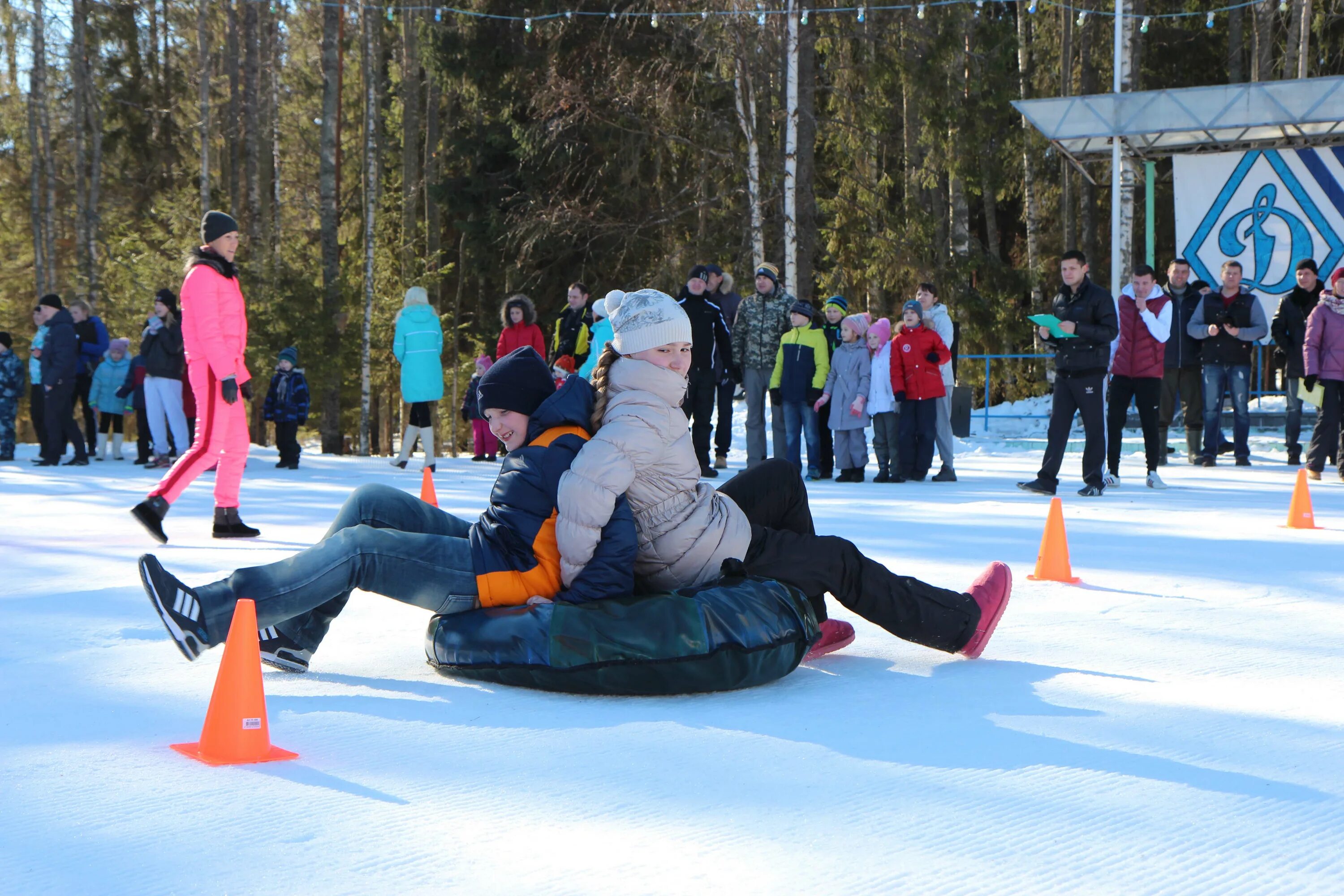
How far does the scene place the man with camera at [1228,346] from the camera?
13305 mm

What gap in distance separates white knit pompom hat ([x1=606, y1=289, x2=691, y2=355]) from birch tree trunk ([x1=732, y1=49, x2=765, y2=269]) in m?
16.3

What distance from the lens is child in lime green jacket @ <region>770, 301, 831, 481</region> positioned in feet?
40.2

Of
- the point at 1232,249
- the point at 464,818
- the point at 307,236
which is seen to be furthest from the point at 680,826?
the point at 307,236

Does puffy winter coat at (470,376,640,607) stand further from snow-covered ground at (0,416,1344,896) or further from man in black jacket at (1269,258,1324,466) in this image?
man in black jacket at (1269,258,1324,466)

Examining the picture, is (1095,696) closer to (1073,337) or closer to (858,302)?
(1073,337)

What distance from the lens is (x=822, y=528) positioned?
27.4ft

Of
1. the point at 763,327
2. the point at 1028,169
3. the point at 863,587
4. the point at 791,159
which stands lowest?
the point at 863,587

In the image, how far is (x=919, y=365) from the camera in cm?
1190

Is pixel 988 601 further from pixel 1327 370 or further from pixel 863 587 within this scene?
pixel 1327 370

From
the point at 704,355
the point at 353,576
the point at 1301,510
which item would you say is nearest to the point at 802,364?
the point at 704,355

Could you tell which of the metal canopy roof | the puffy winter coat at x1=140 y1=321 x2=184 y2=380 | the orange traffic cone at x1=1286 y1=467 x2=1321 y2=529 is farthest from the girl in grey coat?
the metal canopy roof

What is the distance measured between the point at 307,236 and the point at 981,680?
25827 millimetres

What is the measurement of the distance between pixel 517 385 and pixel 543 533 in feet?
1.52

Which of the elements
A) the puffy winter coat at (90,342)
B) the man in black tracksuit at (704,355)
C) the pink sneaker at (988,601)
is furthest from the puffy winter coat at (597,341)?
A: the pink sneaker at (988,601)
